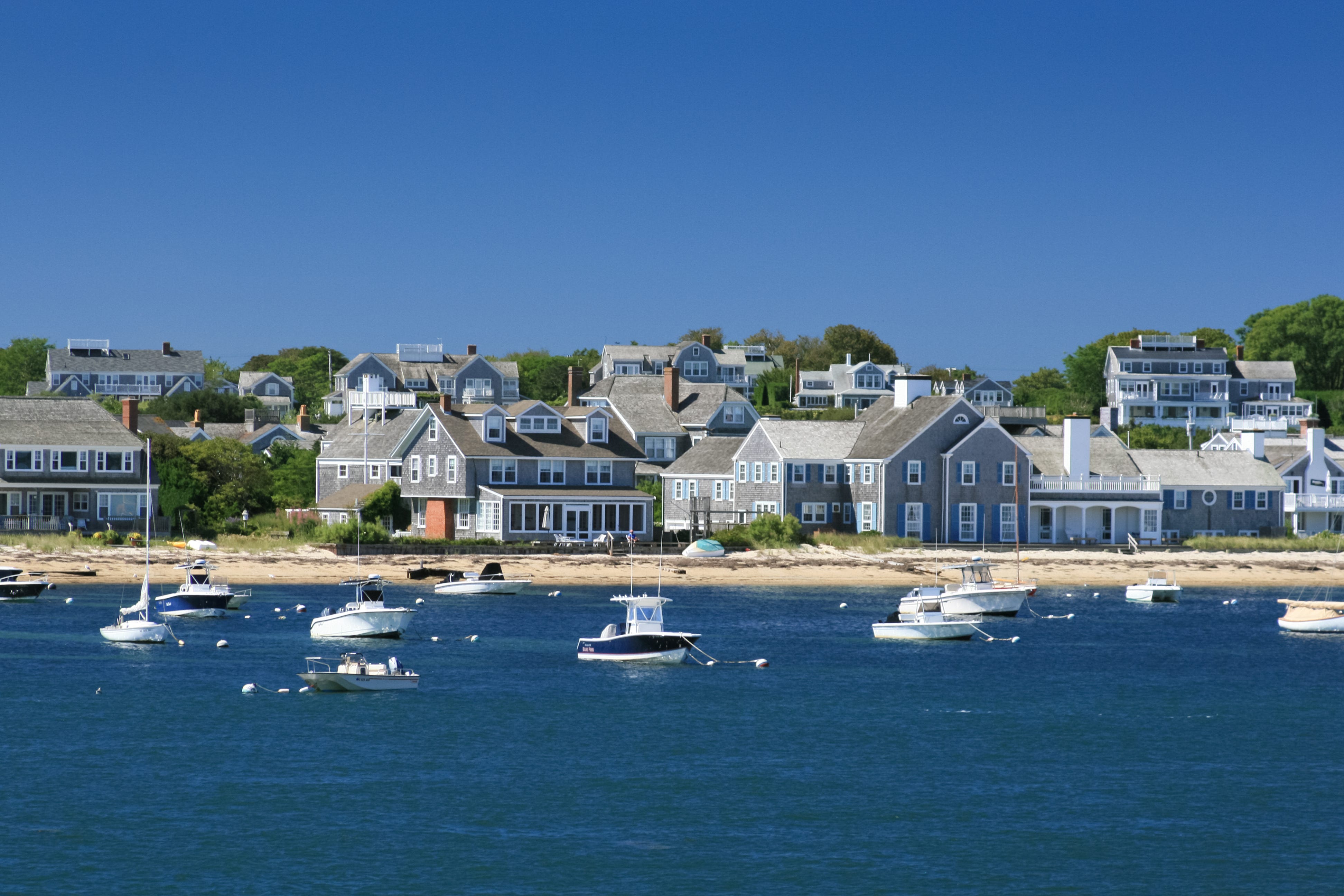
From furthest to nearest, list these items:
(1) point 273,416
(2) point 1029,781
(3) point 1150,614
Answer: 1. (1) point 273,416
2. (3) point 1150,614
3. (2) point 1029,781

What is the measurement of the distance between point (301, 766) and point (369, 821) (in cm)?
503

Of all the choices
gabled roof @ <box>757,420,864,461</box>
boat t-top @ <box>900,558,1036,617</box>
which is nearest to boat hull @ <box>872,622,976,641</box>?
boat t-top @ <box>900,558,1036,617</box>

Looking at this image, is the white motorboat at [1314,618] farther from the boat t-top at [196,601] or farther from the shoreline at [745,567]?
the boat t-top at [196,601]

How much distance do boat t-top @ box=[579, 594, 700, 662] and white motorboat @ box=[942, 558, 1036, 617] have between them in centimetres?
1618

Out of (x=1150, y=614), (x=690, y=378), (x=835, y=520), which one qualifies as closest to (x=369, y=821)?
(x=1150, y=614)

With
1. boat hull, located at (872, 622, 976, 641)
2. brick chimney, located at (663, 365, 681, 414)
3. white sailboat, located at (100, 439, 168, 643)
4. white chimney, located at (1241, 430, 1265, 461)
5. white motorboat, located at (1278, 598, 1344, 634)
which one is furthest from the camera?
brick chimney, located at (663, 365, 681, 414)

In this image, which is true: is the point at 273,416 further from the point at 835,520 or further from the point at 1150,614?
the point at 1150,614

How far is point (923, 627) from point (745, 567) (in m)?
22.6

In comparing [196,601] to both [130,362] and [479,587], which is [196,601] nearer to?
[479,587]

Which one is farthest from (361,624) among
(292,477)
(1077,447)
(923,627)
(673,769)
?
(1077,447)

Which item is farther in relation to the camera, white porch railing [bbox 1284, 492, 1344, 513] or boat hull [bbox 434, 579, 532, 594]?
white porch railing [bbox 1284, 492, 1344, 513]

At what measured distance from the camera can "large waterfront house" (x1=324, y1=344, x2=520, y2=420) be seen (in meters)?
156

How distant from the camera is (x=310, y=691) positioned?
47406 millimetres

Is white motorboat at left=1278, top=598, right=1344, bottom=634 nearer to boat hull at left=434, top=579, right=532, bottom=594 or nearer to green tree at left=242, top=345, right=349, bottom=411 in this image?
boat hull at left=434, top=579, right=532, bottom=594
